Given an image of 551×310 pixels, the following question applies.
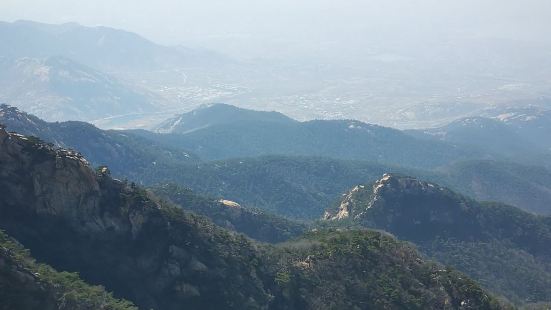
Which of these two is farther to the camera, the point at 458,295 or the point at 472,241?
the point at 472,241

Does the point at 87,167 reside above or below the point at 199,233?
above

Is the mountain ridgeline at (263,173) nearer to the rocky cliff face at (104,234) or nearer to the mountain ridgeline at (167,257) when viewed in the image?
the mountain ridgeline at (167,257)

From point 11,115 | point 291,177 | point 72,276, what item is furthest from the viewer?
point 291,177

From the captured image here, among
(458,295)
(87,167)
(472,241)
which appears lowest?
(472,241)

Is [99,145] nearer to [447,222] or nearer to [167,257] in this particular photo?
[447,222]

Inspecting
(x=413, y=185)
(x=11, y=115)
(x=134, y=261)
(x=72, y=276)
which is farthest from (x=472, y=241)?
(x=11, y=115)

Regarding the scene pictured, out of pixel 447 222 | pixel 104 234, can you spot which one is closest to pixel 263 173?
pixel 447 222

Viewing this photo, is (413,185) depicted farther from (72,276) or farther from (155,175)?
(72,276)

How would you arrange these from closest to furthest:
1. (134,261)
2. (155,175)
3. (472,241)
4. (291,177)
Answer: (134,261) < (472,241) < (155,175) < (291,177)
